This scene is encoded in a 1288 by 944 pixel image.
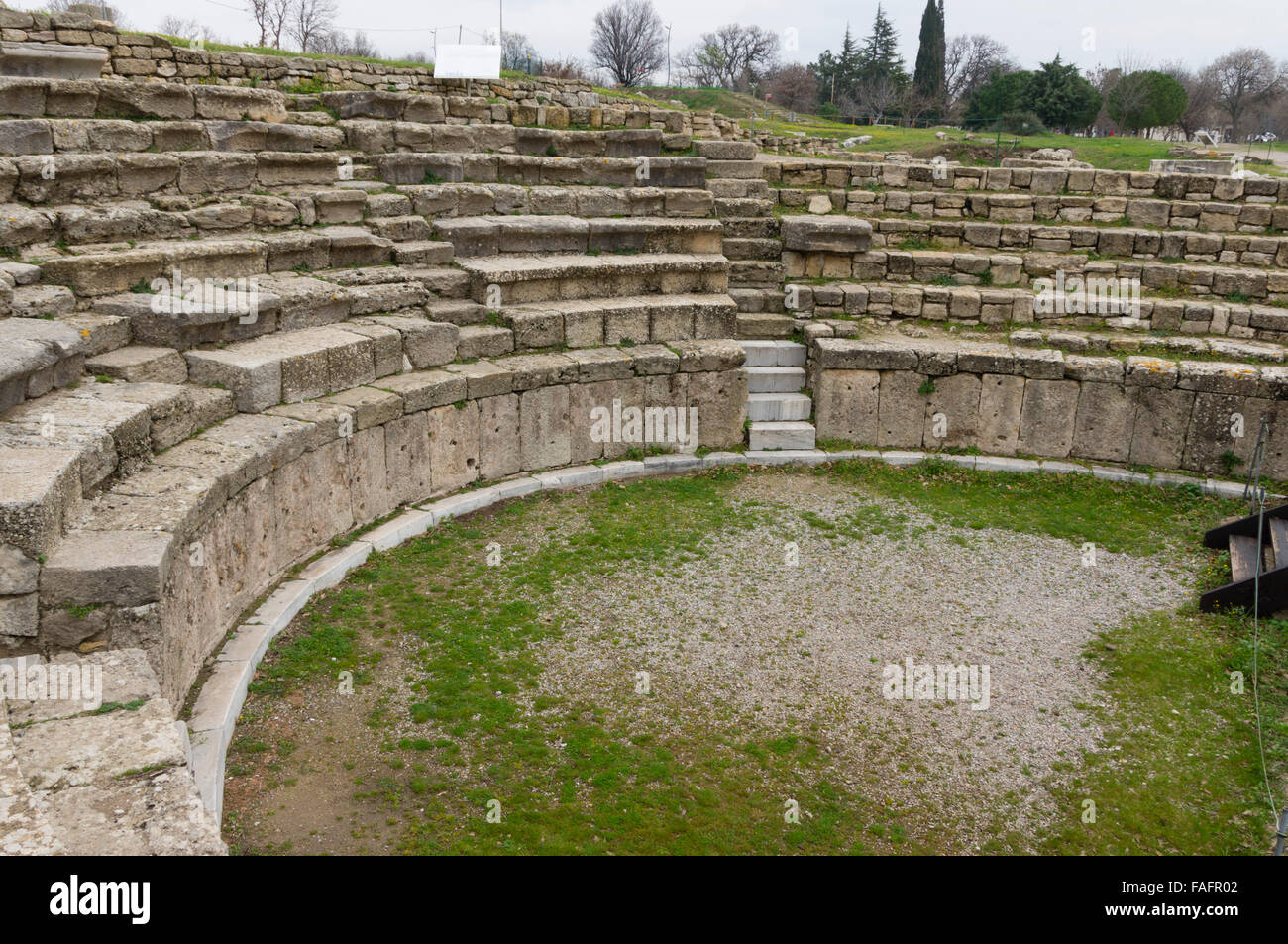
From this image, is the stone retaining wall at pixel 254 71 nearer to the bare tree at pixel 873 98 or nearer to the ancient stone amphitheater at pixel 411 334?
the ancient stone amphitheater at pixel 411 334

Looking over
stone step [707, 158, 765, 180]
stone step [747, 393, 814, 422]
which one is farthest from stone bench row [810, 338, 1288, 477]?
stone step [707, 158, 765, 180]

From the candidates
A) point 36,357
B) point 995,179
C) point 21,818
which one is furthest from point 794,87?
point 21,818

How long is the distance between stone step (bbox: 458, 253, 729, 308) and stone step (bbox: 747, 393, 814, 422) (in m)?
1.60

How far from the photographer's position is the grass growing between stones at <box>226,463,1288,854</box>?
195 inches

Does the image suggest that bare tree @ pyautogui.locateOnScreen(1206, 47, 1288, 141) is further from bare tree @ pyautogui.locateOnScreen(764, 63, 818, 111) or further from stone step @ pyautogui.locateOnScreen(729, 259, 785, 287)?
stone step @ pyautogui.locateOnScreen(729, 259, 785, 287)

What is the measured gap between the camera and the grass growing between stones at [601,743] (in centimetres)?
496

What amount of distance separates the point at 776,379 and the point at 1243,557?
4819mm

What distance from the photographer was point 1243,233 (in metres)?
12.7

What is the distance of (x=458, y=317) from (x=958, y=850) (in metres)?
6.86

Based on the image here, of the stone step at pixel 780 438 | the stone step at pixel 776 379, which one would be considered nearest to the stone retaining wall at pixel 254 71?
the stone step at pixel 776 379

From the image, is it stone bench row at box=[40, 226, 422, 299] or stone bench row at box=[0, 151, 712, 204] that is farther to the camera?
stone bench row at box=[0, 151, 712, 204]

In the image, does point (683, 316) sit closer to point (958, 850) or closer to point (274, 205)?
point (274, 205)

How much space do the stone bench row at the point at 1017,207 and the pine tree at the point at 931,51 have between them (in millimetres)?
33995

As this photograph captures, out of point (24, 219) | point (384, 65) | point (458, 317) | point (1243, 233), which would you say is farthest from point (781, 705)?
point (384, 65)
